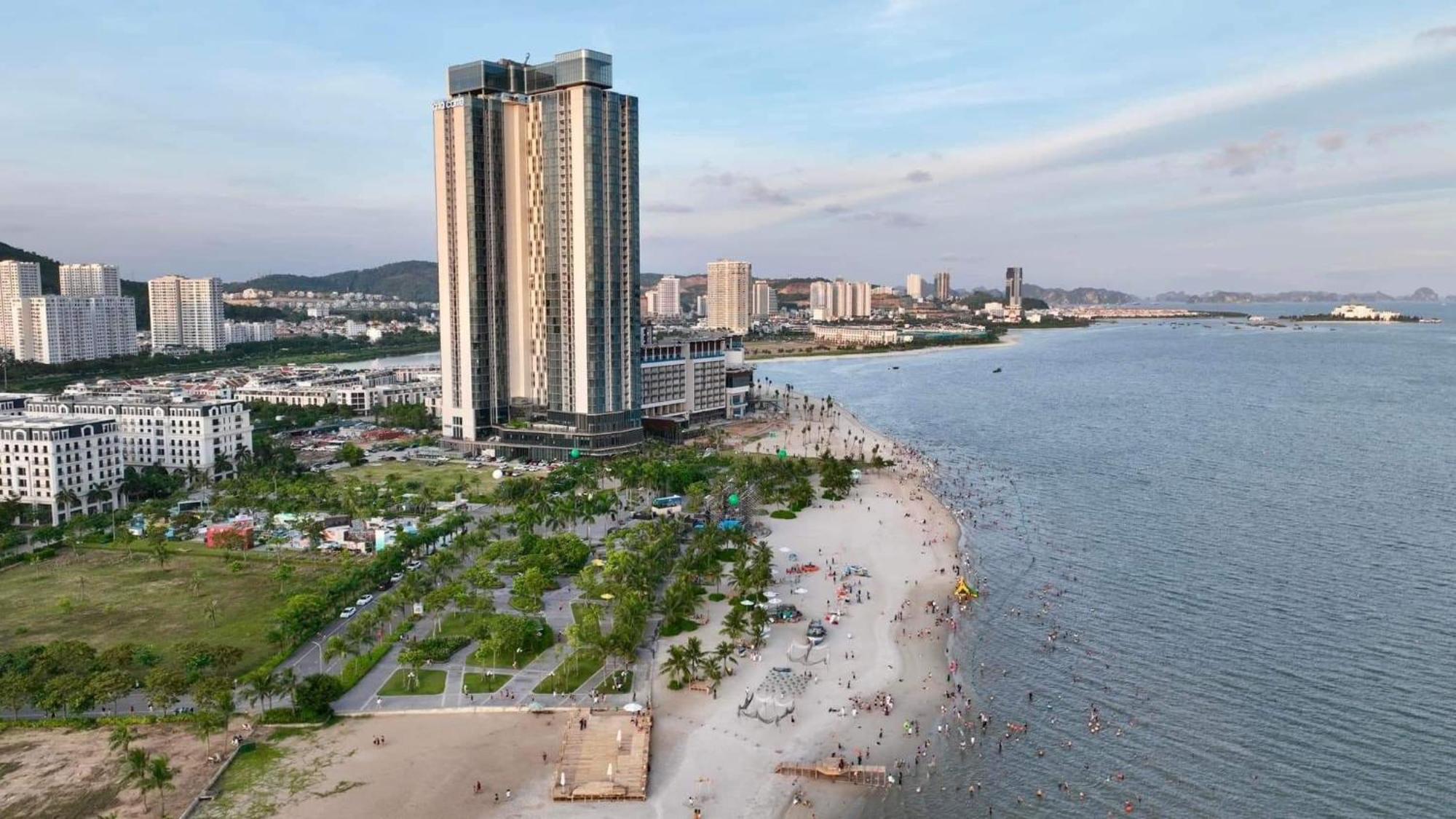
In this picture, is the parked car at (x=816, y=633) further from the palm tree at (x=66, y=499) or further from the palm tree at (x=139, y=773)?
the palm tree at (x=66, y=499)

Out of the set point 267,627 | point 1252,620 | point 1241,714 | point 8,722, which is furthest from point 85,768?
point 1252,620

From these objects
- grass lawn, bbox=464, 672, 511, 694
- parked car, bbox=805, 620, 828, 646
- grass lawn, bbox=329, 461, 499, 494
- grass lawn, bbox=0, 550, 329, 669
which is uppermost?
grass lawn, bbox=329, 461, 499, 494

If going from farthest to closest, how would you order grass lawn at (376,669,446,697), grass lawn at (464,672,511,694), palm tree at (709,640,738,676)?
1. palm tree at (709,640,738,676)
2. grass lawn at (464,672,511,694)
3. grass lawn at (376,669,446,697)

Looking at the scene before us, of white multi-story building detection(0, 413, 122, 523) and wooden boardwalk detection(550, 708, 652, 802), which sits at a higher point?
white multi-story building detection(0, 413, 122, 523)

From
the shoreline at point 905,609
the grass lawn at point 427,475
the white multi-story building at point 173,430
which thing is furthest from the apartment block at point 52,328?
the shoreline at point 905,609

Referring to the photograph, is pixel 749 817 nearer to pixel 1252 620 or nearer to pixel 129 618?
pixel 1252 620

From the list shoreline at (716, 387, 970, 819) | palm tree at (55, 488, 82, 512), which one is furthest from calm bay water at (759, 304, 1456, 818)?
palm tree at (55, 488, 82, 512)

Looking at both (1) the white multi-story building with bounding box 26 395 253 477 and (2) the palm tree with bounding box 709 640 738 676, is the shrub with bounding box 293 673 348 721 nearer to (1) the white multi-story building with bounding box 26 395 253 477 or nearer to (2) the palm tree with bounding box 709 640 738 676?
(2) the palm tree with bounding box 709 640 738 676

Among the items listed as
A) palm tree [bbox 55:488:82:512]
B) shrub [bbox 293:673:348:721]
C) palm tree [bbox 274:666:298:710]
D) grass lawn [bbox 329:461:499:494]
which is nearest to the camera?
shrub [bbox 293:673:348:721]
